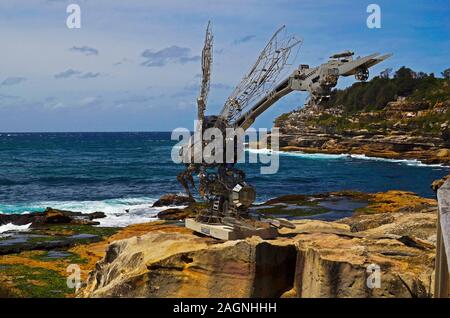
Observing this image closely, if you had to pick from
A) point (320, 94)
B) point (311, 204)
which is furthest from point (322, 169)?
point (320, 94)

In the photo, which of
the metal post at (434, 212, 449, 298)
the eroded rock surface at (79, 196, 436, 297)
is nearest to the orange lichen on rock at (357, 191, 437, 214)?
the eroded rock surface at (79, 196, 436, 297)

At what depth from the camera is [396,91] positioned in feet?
397

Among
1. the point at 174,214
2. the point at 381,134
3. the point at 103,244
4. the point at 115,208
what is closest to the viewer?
the point at 103,244

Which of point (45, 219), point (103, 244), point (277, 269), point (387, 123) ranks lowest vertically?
point (103, 244)

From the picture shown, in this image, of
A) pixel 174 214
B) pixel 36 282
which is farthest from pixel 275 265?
pixel 174 214

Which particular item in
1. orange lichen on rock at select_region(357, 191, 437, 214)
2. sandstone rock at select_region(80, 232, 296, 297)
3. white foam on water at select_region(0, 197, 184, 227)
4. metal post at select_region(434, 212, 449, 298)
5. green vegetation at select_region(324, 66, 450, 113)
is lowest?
white foam on water at select_region(0, 197, 184, 227)

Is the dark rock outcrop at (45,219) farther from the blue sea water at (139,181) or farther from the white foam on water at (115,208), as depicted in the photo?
the blue sea water at (139,181)

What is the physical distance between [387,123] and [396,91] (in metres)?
22.2

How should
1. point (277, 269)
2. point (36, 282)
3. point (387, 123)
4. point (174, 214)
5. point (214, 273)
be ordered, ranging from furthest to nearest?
point (387, 123) → point (174, 214) → point (36, 282) → point (277, 269) → point (214, 273)

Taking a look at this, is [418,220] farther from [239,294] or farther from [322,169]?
[322,169]

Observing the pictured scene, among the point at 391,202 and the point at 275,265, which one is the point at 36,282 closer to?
the point at 275,265

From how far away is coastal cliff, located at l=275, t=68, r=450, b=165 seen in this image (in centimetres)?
9088

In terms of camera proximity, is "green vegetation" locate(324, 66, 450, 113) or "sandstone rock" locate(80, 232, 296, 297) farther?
"green vegetation" locate(324, 66, 450, 113)

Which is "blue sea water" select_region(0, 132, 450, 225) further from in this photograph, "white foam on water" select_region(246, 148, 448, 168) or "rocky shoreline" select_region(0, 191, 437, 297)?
"rocky shoreline" select_region(0, 191, 437, 297)
